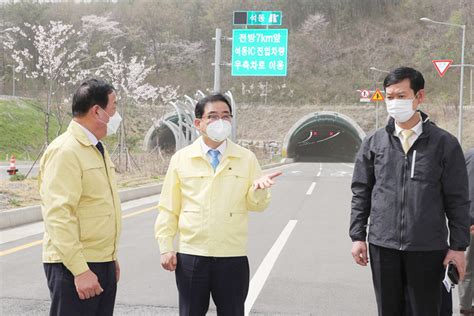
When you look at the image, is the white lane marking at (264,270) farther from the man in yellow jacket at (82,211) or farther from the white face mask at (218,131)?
the man in yellow jacket at (82,211)

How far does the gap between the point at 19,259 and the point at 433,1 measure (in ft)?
292

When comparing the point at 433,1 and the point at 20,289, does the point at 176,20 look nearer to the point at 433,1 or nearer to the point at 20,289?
the point at 433,1

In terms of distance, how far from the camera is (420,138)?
3.05 metres

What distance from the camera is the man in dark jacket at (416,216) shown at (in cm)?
297

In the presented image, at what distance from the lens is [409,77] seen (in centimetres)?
324

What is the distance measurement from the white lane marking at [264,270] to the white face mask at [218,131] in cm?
208

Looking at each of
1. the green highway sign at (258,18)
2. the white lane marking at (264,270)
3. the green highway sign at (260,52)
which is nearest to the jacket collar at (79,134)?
the white lane marking at (264,270)

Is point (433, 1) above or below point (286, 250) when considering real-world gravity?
above

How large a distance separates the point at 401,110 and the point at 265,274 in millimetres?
3411

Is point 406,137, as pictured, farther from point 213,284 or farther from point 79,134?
point 79,134

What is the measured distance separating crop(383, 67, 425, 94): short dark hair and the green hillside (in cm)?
3293

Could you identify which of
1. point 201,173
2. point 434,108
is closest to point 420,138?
point 201,173

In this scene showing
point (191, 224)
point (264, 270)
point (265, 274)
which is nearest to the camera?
point (191, 224)

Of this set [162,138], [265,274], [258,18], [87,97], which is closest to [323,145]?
[162,138]
